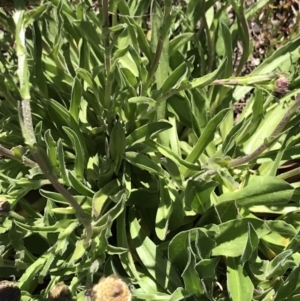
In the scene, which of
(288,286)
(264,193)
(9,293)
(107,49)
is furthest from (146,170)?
(9,293)

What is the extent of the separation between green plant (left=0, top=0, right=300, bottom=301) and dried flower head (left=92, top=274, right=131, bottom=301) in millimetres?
180

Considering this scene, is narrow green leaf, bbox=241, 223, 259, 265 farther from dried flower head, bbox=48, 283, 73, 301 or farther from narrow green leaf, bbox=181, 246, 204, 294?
dried flower head, bbox=48, 283, 73, 301

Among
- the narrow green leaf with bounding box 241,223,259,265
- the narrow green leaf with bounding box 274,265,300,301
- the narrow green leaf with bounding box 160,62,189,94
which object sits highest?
the narrow green leaf with bounding box 160,62,189,94

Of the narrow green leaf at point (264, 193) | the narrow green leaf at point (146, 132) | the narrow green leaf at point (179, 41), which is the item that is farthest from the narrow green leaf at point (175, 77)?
the narrow green leaf at point (264, 193)

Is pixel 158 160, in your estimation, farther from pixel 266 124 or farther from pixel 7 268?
pixel 7 268

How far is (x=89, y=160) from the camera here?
222cm

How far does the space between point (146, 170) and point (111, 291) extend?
82cm

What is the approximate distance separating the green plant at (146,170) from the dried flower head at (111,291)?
0.59 feet

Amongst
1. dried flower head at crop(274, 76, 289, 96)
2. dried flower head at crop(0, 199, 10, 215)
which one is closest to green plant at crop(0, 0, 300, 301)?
dried flower head at crop(274, 76, 289, 96)

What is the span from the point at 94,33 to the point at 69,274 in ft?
3.21

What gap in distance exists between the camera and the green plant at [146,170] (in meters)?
1.89

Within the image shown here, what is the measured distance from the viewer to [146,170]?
2256 mm

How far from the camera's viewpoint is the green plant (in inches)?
74.6

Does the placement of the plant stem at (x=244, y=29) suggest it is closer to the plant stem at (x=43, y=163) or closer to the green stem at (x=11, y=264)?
the plant stem at (x=43, y=163)
